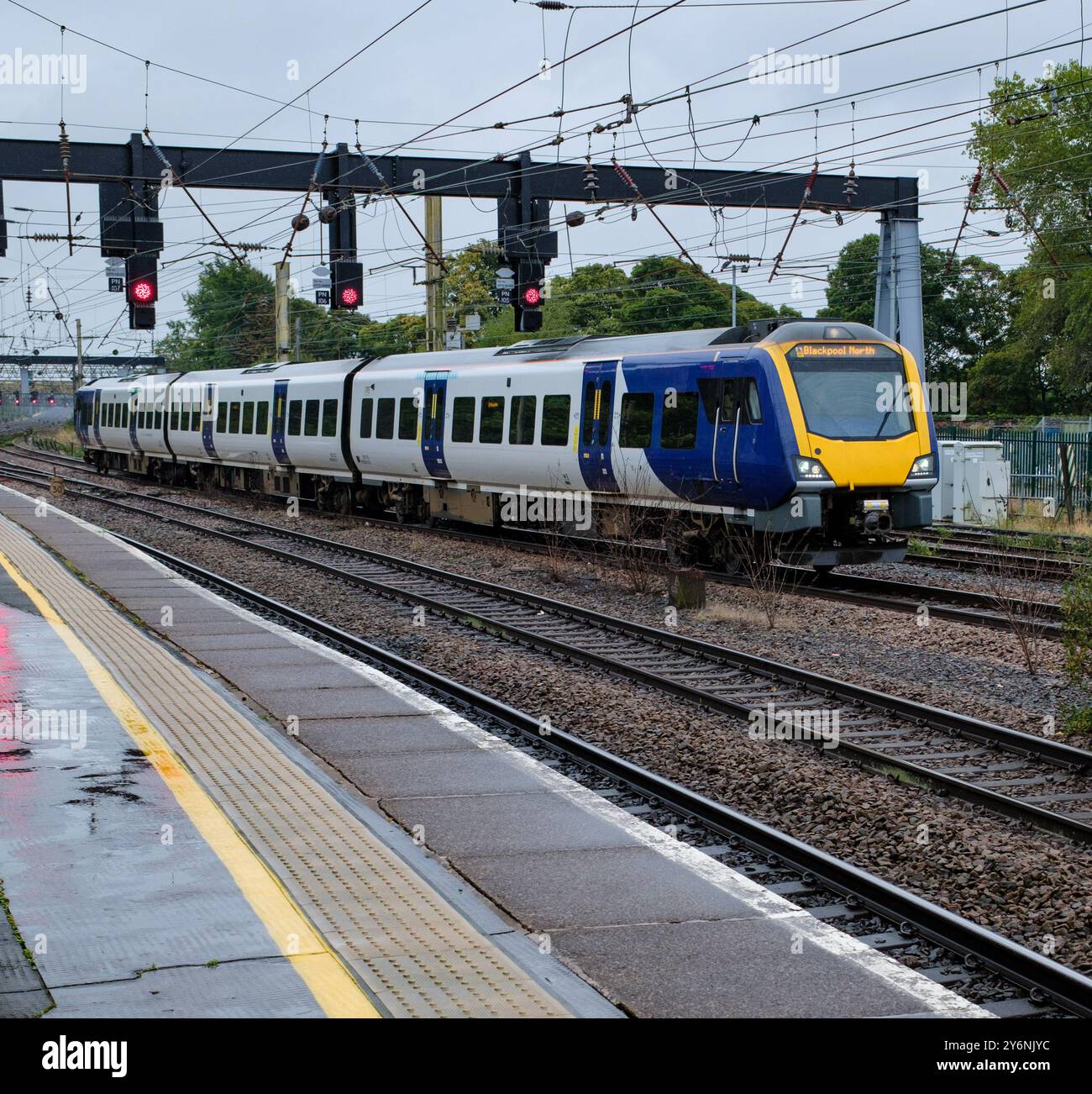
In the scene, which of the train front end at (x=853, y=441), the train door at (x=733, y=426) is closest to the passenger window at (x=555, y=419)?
the train door at (x=733, y=426)

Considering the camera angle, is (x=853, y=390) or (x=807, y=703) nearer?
(x=807, y=703)

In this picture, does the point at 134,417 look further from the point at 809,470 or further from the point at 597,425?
the point at 809,470

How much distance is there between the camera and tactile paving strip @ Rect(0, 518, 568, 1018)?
16.1 ft

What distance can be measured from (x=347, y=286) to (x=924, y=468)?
1271 centimetres

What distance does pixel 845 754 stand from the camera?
9367 millimetres

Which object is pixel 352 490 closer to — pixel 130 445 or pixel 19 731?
pixel 130 445

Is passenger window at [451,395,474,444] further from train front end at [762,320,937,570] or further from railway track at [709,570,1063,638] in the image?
train front end at [762,320,937,570]

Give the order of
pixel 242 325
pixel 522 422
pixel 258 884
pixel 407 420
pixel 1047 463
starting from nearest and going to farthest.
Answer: pixel 258 884
pixel 522 422
pixel 407 420
pixel 1047 463
pixel 242 325

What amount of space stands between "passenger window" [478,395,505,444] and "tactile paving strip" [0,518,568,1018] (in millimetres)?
12233

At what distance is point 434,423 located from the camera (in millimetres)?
24828

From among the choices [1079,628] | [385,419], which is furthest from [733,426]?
[385,419]

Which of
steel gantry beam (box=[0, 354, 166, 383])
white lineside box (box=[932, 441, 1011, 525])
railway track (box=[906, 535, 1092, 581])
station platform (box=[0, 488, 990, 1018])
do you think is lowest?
station platform (box=[0, 488, 990, 1018])

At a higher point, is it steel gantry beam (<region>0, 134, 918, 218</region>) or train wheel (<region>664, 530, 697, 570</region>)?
steel gantry beam (<region>0, 134, 918, 218</region>)

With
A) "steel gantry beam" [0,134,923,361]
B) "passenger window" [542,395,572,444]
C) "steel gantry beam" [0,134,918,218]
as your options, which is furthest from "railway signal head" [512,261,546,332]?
"passenger window" [542,395,572,444]
